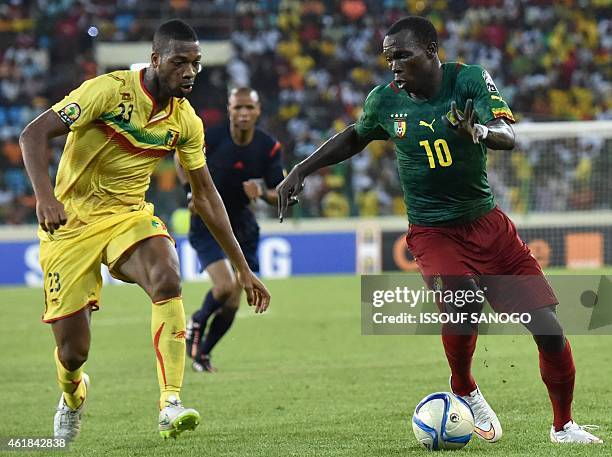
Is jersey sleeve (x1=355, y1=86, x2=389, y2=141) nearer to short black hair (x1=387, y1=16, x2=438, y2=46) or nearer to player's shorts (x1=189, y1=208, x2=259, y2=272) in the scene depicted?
short black hair (x1=387, y1=16, x2=438, y2=46)

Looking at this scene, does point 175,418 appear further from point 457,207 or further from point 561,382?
point 561,382

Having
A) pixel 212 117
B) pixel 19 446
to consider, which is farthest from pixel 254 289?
pixel 212 117

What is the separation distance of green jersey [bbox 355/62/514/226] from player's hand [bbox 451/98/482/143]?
0.43 meters

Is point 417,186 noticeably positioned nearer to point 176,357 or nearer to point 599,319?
point 176,357

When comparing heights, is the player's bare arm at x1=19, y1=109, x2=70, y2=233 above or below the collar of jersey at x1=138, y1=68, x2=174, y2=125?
below

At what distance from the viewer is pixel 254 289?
668 cm

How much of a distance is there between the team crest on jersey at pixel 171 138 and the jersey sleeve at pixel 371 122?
107cm

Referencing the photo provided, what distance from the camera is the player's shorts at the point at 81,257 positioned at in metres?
6.55

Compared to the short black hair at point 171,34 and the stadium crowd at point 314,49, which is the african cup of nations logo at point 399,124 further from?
the stadium crowd at point 314,49

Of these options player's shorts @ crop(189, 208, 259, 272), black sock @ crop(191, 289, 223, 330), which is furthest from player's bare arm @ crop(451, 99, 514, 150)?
black sock @ crop(191, 289, 223, 330)

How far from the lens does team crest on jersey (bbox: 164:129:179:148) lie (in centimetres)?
662

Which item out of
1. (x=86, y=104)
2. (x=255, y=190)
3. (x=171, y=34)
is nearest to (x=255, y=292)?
(x=86, y=104)

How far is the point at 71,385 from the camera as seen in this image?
6875mm

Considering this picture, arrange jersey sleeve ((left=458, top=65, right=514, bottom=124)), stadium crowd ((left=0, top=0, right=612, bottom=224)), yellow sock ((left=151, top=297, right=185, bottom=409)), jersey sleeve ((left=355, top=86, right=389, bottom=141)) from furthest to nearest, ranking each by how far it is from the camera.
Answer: stadium crowd ((left=0, top=0, right=612, bottom=224)) < jersey sleeve ((left=355, top=86, right=389, bottom=141)) < yellow sock ((left=151, top=297, right=185, bottom=409)) < jersey sleeve ((left=458, top=65, right=514, bottom=124))
